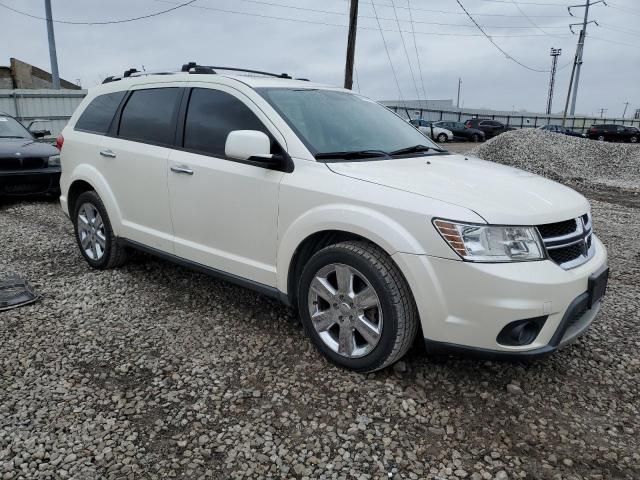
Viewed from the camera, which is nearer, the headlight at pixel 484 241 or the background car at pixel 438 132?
the headlight at pixel 484 241

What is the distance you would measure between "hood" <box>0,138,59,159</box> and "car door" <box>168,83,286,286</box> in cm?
545

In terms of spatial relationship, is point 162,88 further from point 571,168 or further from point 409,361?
point 571,168

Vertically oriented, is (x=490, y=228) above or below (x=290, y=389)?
above

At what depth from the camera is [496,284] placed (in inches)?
102

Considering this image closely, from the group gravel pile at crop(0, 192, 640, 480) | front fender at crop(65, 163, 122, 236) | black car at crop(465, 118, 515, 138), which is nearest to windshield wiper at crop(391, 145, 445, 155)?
gravel pile at crop(0, 192, 640, 480)

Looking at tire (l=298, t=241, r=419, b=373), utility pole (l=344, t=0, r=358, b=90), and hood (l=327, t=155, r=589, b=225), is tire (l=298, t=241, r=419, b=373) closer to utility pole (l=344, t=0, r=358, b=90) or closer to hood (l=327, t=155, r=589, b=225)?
hood (l=327, t=155, r=589, b=225)

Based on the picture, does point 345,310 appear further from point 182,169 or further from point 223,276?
point 182,169

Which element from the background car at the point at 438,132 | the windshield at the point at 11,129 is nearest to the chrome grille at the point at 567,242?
the windshield at the point at 11,129

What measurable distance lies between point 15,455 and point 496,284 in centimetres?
244

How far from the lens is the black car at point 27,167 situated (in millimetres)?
8094

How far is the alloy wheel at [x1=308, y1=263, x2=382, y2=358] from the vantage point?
300 cm

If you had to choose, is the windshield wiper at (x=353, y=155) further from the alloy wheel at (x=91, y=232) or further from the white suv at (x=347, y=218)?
the alloy wheel at (x=91, y=232)

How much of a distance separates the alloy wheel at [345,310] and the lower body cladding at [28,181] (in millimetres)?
6890

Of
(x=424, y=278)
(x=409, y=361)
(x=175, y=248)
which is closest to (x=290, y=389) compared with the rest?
(x=409, y=361)
